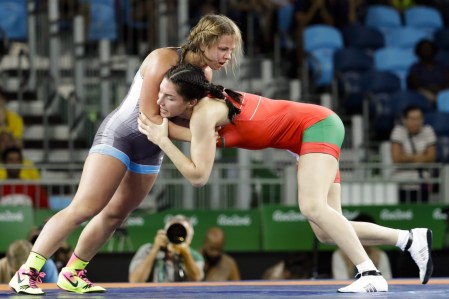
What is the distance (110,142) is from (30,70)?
6.26 metres

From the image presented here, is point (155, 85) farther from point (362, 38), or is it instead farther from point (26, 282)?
point (362, 38)

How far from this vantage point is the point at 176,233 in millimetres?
7613

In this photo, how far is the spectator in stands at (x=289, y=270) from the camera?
9.03 m

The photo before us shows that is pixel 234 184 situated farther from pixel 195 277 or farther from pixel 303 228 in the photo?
pixel 195 277

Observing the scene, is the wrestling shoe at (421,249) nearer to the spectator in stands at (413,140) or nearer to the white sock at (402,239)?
the white sock at (402,239)

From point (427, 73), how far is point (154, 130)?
7.80 metres

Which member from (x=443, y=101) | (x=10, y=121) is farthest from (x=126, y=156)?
(x=443, y=101)

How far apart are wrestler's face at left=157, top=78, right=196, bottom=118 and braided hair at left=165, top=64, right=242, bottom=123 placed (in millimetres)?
23

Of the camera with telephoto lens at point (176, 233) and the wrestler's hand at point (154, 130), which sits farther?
the camera with telephoto lens at point (176, 233)

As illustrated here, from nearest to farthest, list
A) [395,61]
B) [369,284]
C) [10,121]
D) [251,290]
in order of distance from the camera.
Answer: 1. [369,284]
2. [251,290]
3. [10,121]
4. [395,61]

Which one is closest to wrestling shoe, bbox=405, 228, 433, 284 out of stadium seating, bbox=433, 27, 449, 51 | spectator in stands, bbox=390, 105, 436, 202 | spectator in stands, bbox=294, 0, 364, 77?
spectator in stands, bbox=390, 105, 436, 202

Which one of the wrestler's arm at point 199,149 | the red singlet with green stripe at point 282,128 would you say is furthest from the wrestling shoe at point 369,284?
the wrestler's arm at point 199,149

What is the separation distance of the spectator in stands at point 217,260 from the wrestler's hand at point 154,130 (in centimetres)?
302

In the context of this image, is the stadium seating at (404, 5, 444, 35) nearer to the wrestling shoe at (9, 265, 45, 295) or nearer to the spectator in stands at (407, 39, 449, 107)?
the spectator in stands at (407, 39, 449, 107)
